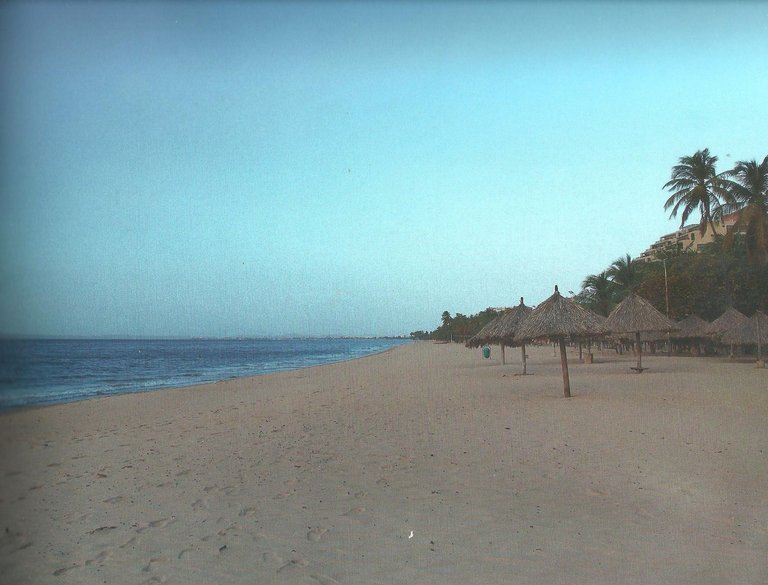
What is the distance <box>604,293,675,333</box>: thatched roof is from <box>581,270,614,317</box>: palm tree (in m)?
23.9

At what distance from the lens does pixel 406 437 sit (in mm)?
8742

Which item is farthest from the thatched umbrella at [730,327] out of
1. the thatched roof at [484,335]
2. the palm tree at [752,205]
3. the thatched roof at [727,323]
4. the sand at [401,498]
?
the sand at [401,498]

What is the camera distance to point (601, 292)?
44.0m

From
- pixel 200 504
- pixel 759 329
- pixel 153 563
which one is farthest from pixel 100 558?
pixel 759 329

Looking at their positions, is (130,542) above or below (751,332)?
below

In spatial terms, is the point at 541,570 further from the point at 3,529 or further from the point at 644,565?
the point at 3,529

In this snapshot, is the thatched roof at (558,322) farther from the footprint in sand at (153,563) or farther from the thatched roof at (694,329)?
the thatched roof at (694,329)

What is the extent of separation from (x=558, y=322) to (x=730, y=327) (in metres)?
14.0

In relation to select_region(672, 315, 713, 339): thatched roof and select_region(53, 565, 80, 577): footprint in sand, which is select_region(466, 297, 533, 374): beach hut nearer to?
select_region(672, 315, 713, 339): thatched roof

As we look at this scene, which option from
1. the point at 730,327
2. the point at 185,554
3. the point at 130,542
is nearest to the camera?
the point at 185,554

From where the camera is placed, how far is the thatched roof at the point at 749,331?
2123cm

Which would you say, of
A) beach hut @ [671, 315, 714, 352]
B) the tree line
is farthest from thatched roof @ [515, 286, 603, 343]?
the tree line

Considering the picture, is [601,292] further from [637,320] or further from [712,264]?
[637,320]

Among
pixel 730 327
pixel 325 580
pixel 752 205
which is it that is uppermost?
pixel 752 205
